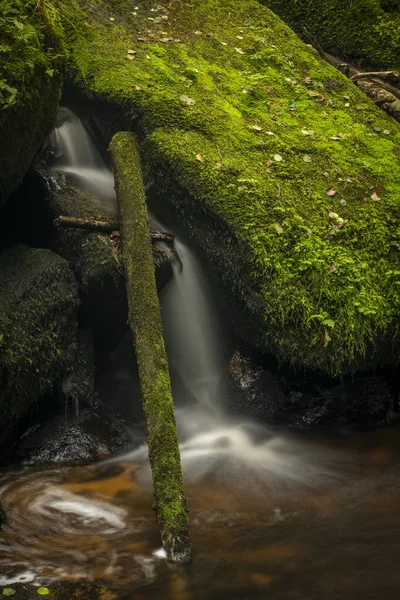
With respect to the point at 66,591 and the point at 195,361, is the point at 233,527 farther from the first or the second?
the point at 195,361

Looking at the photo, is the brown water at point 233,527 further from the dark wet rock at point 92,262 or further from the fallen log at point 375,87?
the fallen log at point 375,87

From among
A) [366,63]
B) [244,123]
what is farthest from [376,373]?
[366,63]

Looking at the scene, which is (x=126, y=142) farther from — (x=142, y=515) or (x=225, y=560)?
(x=225, y=560)

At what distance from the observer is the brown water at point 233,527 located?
10.3 ft

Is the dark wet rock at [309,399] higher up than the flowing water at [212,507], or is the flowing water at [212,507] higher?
Answer: the dark wet rock at [309,399]

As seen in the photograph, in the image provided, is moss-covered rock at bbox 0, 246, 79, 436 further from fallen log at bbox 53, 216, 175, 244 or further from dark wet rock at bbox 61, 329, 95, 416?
fallen log at bbox 53, 216, 175, 244

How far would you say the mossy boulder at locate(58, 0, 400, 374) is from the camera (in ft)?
17.2

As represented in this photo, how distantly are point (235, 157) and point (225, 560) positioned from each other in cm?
419

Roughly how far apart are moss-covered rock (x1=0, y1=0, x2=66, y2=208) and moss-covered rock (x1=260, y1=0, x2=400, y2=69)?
18.4 ft

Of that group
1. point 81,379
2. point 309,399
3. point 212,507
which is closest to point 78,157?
point 81,379

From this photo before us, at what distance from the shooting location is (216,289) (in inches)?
238

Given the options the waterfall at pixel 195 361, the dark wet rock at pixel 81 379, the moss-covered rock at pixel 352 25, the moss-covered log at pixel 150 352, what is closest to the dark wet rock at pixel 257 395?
the waterfall at pixel 195 361

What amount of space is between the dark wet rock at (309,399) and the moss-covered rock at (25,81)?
123 inches

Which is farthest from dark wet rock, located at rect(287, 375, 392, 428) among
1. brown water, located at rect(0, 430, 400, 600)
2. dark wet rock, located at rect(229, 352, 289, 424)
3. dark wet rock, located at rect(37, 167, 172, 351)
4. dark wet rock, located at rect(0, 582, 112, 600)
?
dark wet rock, located at rect(0, 582, 112, 600)
